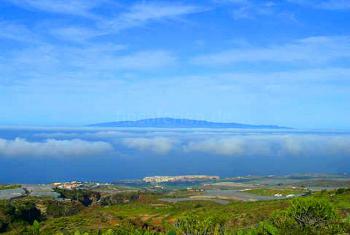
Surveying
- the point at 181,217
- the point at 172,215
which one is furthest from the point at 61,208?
the point at 181,217

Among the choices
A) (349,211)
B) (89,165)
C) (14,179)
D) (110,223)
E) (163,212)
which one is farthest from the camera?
(89,165)

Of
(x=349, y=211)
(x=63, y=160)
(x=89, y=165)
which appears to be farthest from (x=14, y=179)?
(x=349, y=211)

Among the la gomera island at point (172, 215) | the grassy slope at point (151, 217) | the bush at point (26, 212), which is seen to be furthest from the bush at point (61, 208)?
the grassy slope at point (151, 217)

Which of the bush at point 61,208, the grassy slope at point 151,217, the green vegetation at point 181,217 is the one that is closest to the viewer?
the green vegetation at point 181,217

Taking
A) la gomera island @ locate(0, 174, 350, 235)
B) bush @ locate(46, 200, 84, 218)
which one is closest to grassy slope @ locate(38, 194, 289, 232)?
la gomera island @ locate(0, 174, 350, 235)

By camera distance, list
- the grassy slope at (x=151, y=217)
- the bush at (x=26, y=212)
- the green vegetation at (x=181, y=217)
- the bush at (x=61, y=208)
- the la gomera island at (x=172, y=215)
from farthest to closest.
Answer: the bush at (x=61, y=208) < the bush at (x=26, y=212) < the grassy slope at (x=151, y=217) < the la gomera island at (x=172, y=215) < the green vegetation at (x=181, y=217)

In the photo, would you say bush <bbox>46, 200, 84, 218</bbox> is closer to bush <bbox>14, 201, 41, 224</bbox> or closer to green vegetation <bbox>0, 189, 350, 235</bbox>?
green vegetation <bbox>0, 189, 350, 235</bbox>

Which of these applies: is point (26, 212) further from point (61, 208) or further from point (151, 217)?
point (151, 217)

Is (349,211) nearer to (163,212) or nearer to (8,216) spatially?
(163,212)

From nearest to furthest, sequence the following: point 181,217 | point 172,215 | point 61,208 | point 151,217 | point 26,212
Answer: point 181,217 → point 172,215 → point 151,217 → point 26,212 → point 61,208

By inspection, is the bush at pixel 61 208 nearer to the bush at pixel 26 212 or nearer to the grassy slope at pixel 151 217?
the bush at pixel 26 212

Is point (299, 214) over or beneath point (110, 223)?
over
